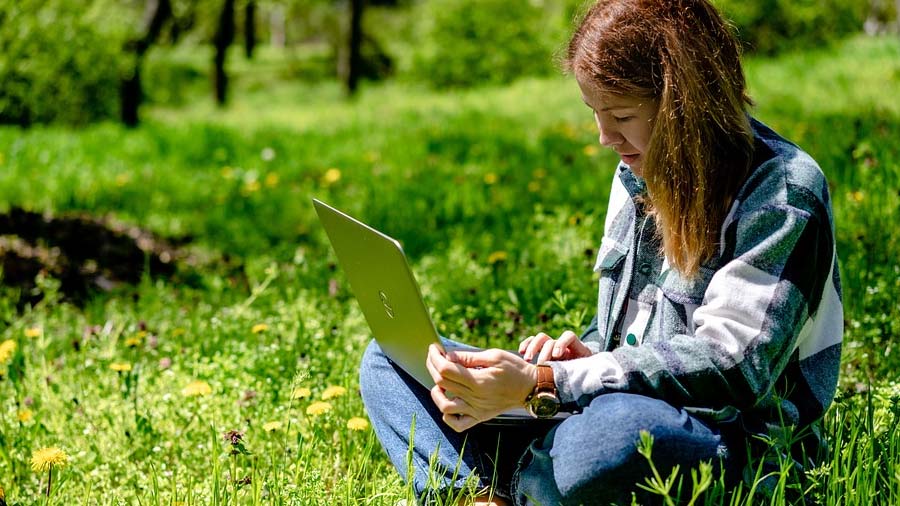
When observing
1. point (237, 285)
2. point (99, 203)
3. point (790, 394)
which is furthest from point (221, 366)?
point (99, 203)

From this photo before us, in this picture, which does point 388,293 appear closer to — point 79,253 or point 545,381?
point 545,381

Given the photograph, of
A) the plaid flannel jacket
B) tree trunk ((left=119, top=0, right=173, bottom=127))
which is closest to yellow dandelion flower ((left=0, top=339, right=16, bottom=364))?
the plaid flannel jacket

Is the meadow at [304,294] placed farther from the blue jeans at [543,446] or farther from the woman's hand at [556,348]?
the woman's hand at [556,348]

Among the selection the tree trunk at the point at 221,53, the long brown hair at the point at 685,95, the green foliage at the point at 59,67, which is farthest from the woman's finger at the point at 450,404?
the tree trunk at the point at 221,53

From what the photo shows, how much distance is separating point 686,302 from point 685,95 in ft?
1.33

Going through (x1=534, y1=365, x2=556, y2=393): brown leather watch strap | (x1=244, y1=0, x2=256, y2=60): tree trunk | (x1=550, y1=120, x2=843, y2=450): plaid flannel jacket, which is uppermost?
(x1=550, y1=120, x2=843, y2=450): plaid flannel jacket

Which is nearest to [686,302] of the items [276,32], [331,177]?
[331,177]

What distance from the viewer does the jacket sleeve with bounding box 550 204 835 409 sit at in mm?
1608

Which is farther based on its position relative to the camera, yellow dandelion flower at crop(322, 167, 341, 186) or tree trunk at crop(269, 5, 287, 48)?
tree trunk at crop(269, 5, 287, 48)

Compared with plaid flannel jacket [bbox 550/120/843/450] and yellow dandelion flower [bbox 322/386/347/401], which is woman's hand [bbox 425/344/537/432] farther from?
yellow dandelion flower [bbox 322/386/347/401]

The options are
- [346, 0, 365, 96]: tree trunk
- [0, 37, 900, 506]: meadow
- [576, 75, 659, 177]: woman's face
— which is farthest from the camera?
[346, 0, 365, 96]: tree trunk

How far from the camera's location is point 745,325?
5.30ft

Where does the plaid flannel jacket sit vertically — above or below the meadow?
above

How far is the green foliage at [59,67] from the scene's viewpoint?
7146 mm
